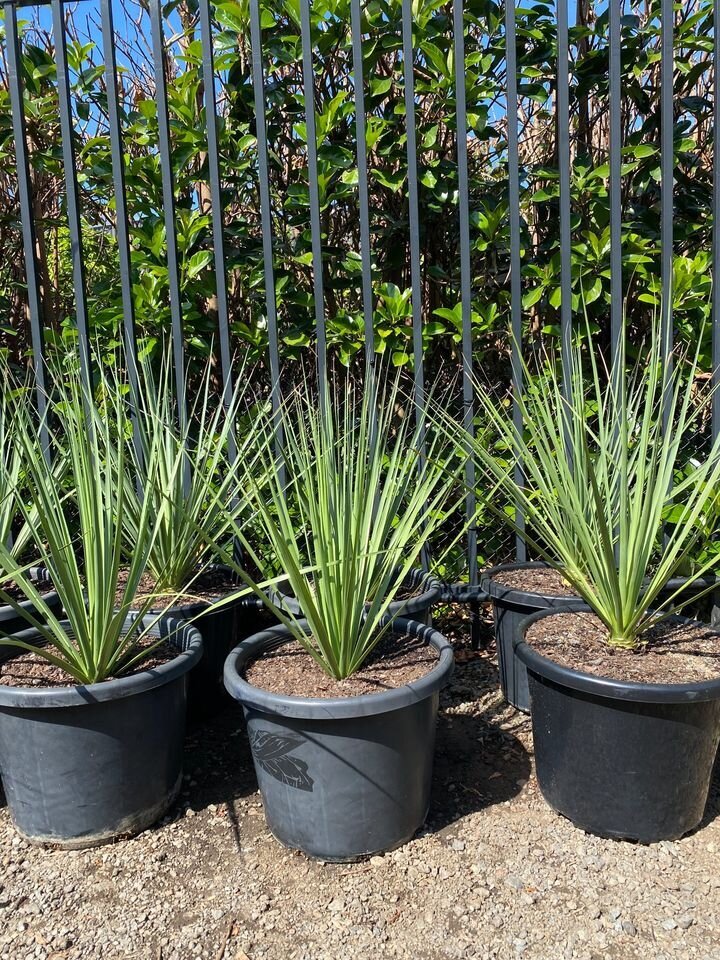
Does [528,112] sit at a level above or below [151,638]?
above

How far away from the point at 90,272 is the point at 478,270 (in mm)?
2087

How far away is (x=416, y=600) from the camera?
7.77 feet

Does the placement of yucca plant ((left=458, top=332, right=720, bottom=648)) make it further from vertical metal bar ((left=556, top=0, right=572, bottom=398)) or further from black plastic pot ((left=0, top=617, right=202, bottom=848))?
black plastic pot ((left=0, top=617, right=202, bottom=848))

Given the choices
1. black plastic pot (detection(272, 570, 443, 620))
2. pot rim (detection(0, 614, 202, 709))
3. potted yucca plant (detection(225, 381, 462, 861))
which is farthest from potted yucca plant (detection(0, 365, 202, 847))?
black plastic pot (detection(272, 570, 443, 620))

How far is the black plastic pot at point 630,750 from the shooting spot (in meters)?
1.83

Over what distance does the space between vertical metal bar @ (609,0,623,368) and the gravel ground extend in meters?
1.36

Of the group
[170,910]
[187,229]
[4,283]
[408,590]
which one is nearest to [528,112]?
[187,229]

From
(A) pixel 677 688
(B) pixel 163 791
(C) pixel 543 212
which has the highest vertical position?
(C) pixel 543 212

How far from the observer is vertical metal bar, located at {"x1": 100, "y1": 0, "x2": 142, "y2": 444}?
2.52m

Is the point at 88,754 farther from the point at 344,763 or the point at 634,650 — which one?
the point at 634,650

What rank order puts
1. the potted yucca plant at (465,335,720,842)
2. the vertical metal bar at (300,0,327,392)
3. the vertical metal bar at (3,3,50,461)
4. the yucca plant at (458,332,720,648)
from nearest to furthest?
the potted yucca plant at (465,335,720,842), the yucca plant at (458,332,720,648), the vertical metal bar at (300,0,327,392), the vertical metal bar at (3,3,50,461)

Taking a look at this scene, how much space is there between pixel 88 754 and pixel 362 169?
6.30 feet

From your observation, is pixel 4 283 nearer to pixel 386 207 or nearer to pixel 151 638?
pixel 386 207

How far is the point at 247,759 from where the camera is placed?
7.62 ft
